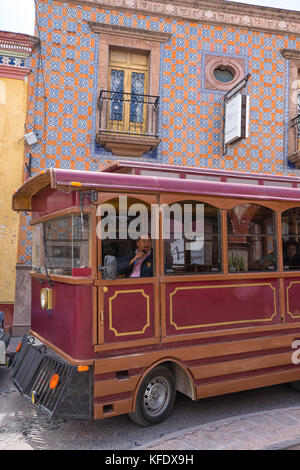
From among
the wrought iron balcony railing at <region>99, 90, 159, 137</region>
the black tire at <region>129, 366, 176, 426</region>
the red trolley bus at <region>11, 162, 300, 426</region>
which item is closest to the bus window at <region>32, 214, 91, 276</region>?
the red trolley bus at <region>11, 162, 300, 426</region>

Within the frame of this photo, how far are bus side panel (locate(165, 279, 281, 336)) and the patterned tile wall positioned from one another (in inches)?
219

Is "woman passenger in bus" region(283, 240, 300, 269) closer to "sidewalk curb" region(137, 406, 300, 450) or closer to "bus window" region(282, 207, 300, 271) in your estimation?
"bus window" region(282, 207, 300, 271)

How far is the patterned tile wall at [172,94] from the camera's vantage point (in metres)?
9.70

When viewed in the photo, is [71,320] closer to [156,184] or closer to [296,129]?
[156,184]

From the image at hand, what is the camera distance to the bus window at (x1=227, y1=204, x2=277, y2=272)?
5070 millimetres

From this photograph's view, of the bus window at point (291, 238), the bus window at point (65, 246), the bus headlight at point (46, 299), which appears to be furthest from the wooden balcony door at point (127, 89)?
the bus headlight at point (46, 299)

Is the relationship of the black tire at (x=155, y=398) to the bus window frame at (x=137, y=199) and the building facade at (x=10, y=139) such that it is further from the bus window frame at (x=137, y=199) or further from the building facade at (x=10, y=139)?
the building facade at (x=10, y=139)

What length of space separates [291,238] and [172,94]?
638 cm

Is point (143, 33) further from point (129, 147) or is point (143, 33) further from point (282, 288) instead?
point (282, 288)

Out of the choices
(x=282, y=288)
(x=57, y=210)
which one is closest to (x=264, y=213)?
(x=282, y=288)

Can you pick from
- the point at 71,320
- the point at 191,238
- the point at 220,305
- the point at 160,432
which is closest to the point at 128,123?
the point at 191,238

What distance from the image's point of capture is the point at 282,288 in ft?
17.6

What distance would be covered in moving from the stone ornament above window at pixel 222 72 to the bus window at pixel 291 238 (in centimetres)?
630
